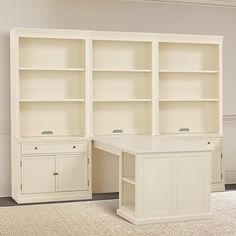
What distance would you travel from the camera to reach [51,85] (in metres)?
7.41

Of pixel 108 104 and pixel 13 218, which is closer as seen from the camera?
pixel 13 218

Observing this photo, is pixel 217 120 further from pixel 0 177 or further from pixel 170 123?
pixel 0 177

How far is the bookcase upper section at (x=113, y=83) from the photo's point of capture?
23.9ft

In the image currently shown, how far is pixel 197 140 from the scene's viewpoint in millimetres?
7734

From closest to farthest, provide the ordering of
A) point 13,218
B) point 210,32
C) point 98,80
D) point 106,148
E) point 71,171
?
point 13,218 → point 106,148 → point 71,171 → point 98,80 → point 210,32

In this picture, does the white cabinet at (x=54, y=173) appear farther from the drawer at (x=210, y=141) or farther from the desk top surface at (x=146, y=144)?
the drawer at (x=210, y=141)

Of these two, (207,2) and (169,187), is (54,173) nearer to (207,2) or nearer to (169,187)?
(169,187)

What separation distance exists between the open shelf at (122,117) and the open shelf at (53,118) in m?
0.23

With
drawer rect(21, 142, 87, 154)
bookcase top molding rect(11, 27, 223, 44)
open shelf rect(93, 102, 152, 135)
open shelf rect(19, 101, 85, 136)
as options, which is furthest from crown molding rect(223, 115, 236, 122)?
drawer rect(21, 142, 87, 154)

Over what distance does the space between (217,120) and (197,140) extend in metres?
0.50

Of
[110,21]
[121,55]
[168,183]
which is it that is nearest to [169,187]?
[168,183]

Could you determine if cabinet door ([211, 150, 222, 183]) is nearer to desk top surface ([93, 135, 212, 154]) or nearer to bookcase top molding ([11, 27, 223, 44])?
desk top surface ([93, 135, 212, 154])

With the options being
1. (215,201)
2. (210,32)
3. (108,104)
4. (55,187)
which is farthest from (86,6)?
(215,201)

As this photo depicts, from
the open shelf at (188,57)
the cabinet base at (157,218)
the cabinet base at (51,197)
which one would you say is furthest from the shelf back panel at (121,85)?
the cabinet base at (157,218)
